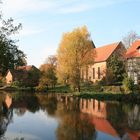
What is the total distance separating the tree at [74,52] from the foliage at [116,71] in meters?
11.0

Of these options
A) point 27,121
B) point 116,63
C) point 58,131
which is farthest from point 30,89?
point 58,131

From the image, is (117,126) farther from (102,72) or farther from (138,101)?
(102,72)

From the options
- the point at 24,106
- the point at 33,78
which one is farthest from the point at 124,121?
the point at 33,78

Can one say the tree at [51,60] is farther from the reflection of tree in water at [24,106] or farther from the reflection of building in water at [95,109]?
the reflection of building in water at [95,109]

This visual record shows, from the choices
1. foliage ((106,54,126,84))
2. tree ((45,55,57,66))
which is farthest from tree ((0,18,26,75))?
tree ((45,55,57,66))

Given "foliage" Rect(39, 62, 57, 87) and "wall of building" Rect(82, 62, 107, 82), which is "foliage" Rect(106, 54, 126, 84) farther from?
"foliage" Rect(39, 62, 57, 87)

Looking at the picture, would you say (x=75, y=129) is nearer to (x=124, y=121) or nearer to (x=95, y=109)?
(x=124, y=121)

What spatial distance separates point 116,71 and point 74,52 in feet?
47.4

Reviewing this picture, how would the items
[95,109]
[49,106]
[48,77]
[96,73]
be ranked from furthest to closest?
[96,73], [48,77], [49,106], [95,109]

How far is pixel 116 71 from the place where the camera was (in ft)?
230

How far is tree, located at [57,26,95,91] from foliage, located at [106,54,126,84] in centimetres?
1096

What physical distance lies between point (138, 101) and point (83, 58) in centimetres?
1995

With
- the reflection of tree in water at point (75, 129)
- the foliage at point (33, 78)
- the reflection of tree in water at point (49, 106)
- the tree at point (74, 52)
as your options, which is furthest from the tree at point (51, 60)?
the reflection of tree in water at point (75, 129)

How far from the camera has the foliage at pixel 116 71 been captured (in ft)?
227
